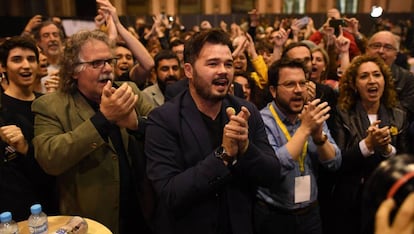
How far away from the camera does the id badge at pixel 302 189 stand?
6.48 ft

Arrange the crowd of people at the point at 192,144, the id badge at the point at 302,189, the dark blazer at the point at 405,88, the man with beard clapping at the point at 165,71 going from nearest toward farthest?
the crowd of people at the point at 192,144
the id badge at the point at 302,189
the dark blazer at the point at 405,88
the man with beard clapping at the point at 165,71

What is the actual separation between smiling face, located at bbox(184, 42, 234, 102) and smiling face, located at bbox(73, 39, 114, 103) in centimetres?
49

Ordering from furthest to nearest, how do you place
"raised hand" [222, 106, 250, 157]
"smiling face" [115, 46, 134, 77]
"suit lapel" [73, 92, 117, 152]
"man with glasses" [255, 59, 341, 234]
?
"smiling face" [115, 46, 134, 77]
"man with glasses" [255, 59, 341, 234]
"suit lapel" [73, 92, 117, 152]
"raised hand" [222, 106, 250, 157]

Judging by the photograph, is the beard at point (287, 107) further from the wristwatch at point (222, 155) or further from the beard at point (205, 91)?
the wristwatch at point (222, 155)

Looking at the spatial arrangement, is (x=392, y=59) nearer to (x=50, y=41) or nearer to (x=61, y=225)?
(x=61, y=225)

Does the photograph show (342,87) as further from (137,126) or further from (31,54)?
(31,54)

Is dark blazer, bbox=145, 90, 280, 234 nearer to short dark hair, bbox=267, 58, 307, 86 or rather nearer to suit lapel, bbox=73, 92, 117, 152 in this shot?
suit lapel, bbox=73, 92, 117, 152

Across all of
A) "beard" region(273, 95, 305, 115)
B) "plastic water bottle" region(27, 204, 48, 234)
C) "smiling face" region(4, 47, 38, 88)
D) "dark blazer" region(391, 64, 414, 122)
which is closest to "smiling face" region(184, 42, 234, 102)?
"beard" region(273, 95, 305, 115)

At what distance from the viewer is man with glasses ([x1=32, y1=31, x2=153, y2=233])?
1.62 m

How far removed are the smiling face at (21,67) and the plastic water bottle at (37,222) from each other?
1.00 metres

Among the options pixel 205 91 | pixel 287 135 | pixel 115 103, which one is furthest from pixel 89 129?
pixel 287 135

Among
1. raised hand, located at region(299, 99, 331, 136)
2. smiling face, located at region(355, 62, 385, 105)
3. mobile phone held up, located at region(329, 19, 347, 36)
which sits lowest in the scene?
raised hand, located at region(299, 99, 331, 136)

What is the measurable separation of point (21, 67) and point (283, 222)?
1808 millimetres

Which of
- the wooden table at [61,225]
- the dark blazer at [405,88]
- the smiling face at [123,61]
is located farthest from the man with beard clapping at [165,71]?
the dark blazer at [405,88]
